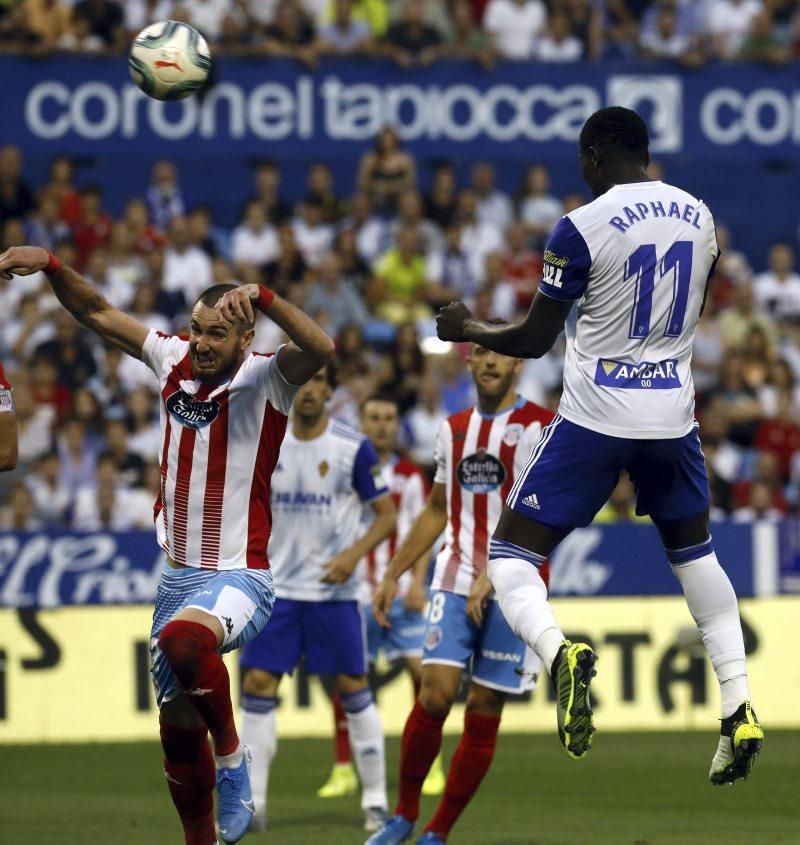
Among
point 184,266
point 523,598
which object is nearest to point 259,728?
point 523,598

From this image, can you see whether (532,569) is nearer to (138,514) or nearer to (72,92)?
(138,514)

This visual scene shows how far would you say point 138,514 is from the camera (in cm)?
1600

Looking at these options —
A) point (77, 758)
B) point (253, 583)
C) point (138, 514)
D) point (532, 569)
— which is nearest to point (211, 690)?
point (253, 583)

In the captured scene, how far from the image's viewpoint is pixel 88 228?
1877 centimetres

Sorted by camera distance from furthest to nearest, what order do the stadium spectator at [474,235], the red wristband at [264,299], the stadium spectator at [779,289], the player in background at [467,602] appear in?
1. the stadium spectator at [779,289]
2. the stadium spectator at [474,235]
3. the player in background at [467,602]
4. the red wristband at [264,299]

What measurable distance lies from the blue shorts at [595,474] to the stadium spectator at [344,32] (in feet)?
45.0

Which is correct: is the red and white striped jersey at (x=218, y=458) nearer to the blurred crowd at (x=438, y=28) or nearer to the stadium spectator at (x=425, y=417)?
the stadium spectator at (x=425, y=417)

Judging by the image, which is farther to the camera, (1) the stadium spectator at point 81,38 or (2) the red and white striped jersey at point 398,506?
(1) the stadium spectator at point 81,38

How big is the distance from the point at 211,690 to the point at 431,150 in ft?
45.1

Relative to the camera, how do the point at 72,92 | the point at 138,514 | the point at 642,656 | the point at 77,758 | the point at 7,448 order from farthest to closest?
1. the point at 72,92
2. the point at 138,514
3. the point at 642,656
4. the point at 77,758
5. the point at 7,448

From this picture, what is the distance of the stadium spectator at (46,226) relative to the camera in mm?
18625

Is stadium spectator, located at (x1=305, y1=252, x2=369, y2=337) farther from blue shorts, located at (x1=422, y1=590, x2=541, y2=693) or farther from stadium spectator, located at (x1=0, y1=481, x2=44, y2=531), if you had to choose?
blue shorts, located at (x1=422, y1=590, x2=541, y2=693)

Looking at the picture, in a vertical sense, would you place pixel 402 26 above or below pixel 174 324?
above

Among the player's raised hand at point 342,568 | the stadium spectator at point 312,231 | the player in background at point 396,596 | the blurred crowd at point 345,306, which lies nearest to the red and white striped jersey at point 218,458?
the player's raised hand at point 342,568
